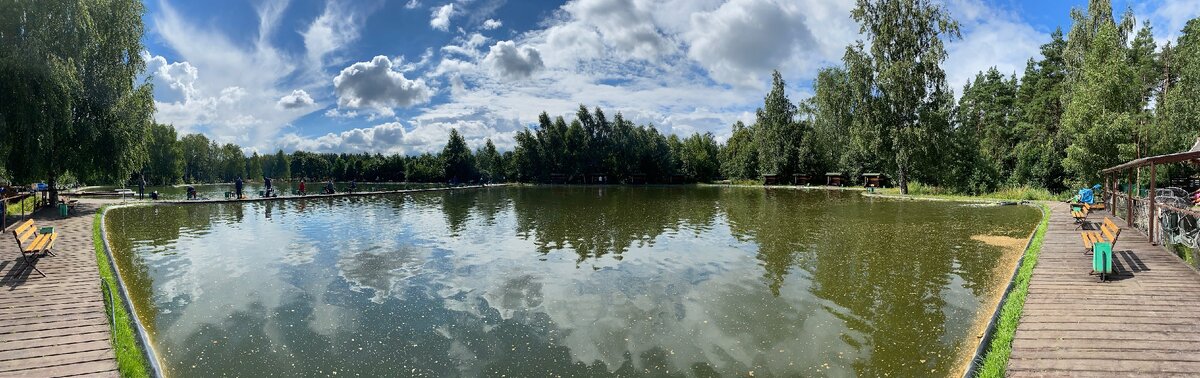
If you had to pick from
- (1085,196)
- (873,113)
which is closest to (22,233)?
(1085,196)

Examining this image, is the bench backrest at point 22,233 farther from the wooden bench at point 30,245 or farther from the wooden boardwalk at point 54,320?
the wooden boardwalk at point 54,320

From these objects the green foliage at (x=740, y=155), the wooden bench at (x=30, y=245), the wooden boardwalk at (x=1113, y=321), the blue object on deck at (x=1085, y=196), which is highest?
the green foliage at (x=740, y=155)

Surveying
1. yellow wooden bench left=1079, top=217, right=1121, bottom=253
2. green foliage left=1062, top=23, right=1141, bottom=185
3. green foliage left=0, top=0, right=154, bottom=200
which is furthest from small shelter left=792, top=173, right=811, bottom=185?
green foliage left=0, top=0, right=154, bottom=200

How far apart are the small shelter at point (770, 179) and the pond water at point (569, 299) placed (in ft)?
152

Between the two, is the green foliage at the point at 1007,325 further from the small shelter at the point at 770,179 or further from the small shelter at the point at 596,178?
the small shelter at the point at 596,178

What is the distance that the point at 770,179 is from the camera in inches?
2697

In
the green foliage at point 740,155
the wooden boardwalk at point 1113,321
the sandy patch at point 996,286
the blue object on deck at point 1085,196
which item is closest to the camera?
the wooden boardwalk at point 1113,321

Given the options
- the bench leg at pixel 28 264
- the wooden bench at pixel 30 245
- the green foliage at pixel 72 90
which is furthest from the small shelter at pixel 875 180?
the green foliage at pixel 72 90

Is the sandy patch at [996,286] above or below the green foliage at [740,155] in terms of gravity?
below

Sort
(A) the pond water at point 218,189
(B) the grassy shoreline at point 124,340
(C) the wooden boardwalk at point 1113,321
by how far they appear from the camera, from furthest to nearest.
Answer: (A) the pond water at point 218,189, (B) the grassy shoreline at point 124,340, (C) the wooden boardwalk at point 1113,321

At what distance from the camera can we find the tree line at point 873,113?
23.7 metres

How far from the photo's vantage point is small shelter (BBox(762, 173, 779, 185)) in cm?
6769

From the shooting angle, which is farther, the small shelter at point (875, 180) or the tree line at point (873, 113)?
the small shelter at point (875, 180)

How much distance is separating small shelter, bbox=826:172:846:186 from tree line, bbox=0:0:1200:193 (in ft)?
4.43
